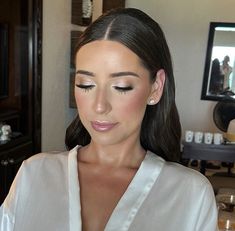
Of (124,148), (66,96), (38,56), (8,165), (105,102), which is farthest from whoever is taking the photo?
(66,96)

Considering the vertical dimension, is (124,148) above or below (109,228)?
above

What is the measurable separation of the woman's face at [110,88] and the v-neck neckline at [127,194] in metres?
0.11

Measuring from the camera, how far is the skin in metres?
0.74

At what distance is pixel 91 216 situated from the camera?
0.79m

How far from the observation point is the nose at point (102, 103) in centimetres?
74

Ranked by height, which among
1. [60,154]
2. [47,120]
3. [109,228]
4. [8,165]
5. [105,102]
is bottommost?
[8,165]

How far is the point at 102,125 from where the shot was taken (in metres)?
0.76

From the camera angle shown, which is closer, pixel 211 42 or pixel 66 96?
pixel 66 96

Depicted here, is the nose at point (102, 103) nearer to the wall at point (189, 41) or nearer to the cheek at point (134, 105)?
the cheek at point (134, 105)

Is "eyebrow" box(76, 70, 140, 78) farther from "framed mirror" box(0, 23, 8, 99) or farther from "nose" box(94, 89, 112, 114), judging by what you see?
"framed mirror" box(0, 23, 8, 99)

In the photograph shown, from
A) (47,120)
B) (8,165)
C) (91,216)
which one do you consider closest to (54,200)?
(91,216)

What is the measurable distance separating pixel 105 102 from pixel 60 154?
0.75 ft

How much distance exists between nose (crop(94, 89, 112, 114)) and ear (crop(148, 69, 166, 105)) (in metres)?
0.11

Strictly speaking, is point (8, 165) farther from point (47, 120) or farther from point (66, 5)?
point (66, 5)
